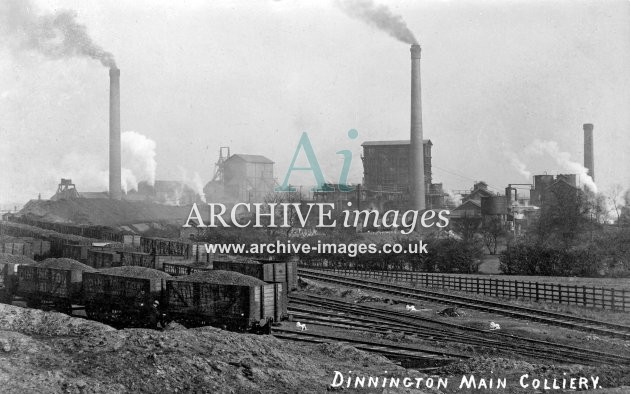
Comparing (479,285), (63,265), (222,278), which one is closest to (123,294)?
(222,278)

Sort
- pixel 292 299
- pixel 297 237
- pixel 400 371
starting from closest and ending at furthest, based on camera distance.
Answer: pixel 400 371 → pixel 292 299 → pixel 297 237

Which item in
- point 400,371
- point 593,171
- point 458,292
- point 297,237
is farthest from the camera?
point 593,171

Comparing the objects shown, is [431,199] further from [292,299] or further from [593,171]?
[292,299]

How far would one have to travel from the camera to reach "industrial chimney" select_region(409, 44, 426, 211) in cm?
4500

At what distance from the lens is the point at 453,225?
172 ft

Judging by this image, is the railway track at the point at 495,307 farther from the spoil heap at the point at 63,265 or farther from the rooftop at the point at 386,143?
the rooftop at the point at 386,143

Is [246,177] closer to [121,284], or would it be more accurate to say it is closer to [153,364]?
[121,284]

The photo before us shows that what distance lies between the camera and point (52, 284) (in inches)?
749

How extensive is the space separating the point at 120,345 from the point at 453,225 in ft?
147

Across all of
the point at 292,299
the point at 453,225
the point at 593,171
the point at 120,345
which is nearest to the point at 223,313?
the point at 120,345

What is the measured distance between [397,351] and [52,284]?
11361 mm

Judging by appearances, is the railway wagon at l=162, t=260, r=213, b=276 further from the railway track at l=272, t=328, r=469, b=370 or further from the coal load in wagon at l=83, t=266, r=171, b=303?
the railway track at l=272, t=328, r=469, b=370

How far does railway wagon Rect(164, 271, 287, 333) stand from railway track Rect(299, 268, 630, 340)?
970 centimetres

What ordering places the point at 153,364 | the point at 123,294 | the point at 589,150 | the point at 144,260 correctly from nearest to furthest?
the point at 153,364
the point at 123,294
the point at 144,260
the point at 589,150
